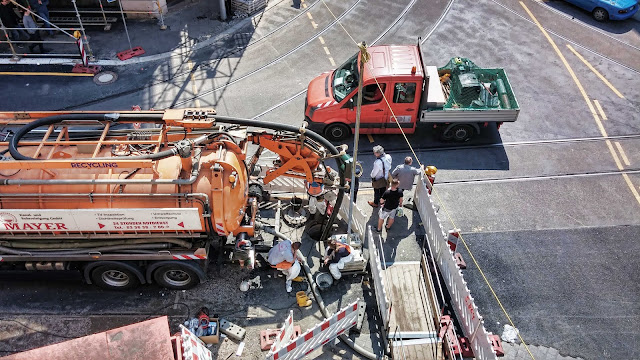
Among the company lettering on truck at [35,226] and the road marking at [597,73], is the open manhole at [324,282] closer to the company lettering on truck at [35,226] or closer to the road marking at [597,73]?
the company lettering on truck at [35,226]

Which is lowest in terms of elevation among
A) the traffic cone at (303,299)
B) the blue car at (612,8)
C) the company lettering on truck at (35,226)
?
the traffic cone at (303,299)

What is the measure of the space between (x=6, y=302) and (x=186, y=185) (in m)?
4.77

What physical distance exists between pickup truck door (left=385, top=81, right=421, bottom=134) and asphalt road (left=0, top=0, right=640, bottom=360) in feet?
1.98

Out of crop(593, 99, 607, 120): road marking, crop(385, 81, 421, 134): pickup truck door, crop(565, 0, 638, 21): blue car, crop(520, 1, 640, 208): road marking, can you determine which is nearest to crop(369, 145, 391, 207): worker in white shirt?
crop(385, 81, 421, 134): pickup truck door

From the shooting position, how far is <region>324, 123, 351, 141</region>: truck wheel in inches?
578

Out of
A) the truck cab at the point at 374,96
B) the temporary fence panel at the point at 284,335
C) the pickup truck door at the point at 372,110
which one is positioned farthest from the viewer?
the pickup truck door at the point at 372,110

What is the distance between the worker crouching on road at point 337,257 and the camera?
11023 millimetres

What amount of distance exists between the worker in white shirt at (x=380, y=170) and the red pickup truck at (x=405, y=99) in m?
2.36

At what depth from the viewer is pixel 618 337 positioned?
1045cm

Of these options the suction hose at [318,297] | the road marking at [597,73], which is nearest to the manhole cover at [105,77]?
the suction hose at [318,297]

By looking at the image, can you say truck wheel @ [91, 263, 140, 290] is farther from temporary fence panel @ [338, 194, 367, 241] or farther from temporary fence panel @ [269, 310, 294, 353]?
temporary fence panel @ [338, 194, 367, 241]

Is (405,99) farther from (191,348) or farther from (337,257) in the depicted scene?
(191,348)

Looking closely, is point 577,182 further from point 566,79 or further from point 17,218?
point 17,218

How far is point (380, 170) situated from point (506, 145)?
5.04m
